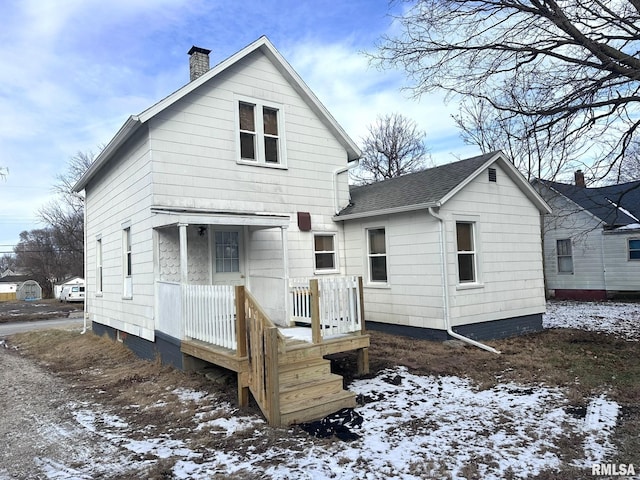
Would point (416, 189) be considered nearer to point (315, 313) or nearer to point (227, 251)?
point (227, 251)

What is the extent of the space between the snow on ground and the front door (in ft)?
28.4

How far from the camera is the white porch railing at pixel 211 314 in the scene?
19.7 feet

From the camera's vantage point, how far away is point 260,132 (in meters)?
10.2

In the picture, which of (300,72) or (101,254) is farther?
(101,254)

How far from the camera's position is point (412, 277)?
9875 mm

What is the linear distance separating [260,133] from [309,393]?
6.61m

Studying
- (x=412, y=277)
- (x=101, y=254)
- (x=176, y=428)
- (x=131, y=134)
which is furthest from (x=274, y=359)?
(x=101, y=254)

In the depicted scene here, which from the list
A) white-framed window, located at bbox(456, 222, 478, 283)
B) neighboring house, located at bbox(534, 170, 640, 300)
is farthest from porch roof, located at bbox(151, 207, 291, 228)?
neighboring house, located at bbox(534, 170, 640, 300)

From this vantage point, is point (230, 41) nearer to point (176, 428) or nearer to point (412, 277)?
point (412, 277)

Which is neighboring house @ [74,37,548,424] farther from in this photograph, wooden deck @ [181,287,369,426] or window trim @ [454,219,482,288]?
wooden deck @ [181,287,369,426]

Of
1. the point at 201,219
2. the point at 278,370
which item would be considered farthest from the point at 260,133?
the point at 278,370

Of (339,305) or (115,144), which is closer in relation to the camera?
(339,305)

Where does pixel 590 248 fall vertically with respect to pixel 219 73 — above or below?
below

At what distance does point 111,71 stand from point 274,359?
11.9m
